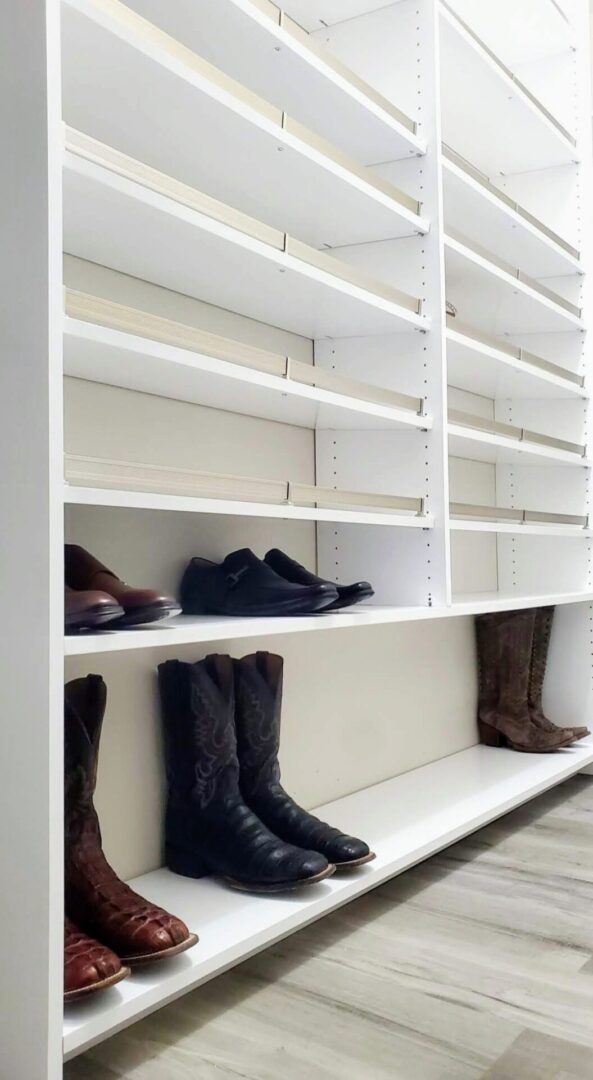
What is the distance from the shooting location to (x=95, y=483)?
3.90ft

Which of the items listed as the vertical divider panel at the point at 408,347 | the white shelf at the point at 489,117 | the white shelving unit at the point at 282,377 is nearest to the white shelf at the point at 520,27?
the white shelving unit at the point at 282,377

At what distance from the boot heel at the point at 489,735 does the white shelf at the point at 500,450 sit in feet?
2.54

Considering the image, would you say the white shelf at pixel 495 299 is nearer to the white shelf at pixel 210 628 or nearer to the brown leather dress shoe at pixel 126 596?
the white shelf at pixel 210 628

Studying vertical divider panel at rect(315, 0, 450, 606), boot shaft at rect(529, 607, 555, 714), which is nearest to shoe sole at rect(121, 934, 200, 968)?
vertical divider panel at rect(315, 0, 450, 606)

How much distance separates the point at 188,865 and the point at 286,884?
0.71 ft

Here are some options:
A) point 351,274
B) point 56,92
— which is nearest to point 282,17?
point 351,274

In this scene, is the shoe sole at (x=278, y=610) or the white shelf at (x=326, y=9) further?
the white shelf at (x=326, y=9)

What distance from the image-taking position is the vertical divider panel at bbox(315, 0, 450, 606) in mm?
1922

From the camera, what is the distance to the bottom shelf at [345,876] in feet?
3.88

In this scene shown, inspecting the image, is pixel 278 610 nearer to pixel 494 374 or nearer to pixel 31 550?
pixel 31 550

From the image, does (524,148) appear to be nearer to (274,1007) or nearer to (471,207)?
(471,207)

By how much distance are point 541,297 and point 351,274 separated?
94cm

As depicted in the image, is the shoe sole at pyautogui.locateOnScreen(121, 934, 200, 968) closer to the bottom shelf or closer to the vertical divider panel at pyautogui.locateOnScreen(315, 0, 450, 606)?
the bottom shelf

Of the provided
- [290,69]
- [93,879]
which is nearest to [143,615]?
[93,879]
